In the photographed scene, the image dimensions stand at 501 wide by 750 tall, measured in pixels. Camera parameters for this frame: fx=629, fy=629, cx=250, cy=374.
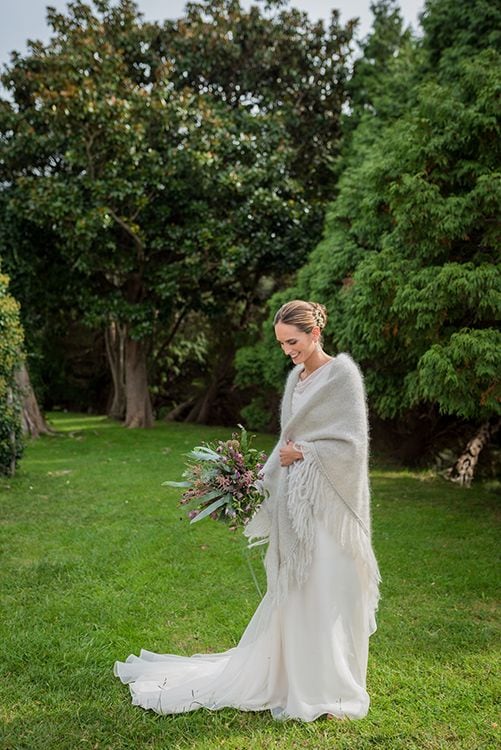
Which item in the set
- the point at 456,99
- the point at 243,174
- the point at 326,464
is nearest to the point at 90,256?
the point at 243,174

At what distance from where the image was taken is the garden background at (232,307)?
3947 millimetres

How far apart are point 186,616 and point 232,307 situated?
49.8 ft

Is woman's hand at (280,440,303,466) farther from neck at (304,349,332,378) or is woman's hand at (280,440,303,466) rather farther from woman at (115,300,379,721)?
neck at (304,349,332,378)

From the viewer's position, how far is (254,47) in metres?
15.6

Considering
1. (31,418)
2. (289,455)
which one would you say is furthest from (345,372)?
(31,418)

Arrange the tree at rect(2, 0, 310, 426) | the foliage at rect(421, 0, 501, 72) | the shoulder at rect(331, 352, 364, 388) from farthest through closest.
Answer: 1. the tree at rect(2, 0, 310, 426)
2. the foliage at rect(421, 0, 501, 72)
3. the shoulder at rect(331, 352, 364, 388)

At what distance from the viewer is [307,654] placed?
123 inches

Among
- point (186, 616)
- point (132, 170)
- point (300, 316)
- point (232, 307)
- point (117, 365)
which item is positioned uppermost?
point (132, 170)

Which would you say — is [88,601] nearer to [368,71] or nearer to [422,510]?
[422,510]

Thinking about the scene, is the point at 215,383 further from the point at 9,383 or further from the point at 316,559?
the point at 316,559

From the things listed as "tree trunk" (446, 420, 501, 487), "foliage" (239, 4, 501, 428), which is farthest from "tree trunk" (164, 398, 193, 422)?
"foliage" (239, 4, 501, 428)

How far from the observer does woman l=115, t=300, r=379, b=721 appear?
3102 mm

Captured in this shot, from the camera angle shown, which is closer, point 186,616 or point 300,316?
point 300,316

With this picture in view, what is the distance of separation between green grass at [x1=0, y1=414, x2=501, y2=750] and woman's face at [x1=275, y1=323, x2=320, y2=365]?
1.32m
